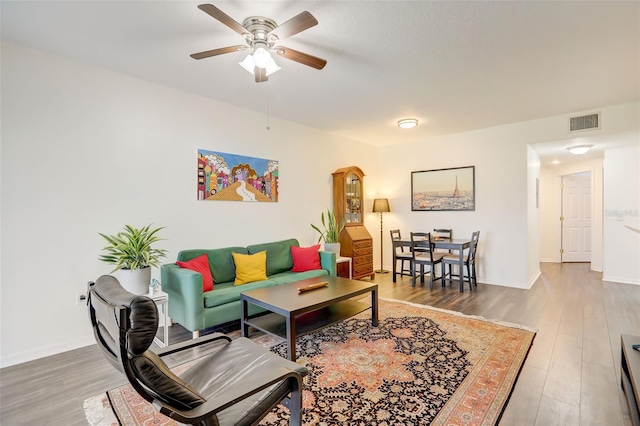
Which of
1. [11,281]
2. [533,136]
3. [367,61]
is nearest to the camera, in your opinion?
[11,281]

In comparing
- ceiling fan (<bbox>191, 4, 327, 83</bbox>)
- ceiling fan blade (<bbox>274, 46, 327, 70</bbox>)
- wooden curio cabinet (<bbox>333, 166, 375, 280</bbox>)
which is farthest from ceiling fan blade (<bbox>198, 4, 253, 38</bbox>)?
wooden curio cabinet (<bbox>333, 166, 375, 280</bbox>)

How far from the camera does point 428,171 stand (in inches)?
231

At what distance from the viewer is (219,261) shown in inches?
140

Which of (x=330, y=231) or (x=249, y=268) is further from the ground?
(x=330, y=231)

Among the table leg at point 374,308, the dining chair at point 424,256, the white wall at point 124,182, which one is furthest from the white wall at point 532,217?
the table leg at point 374,308

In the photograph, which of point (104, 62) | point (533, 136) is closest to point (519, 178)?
point (533, 136)

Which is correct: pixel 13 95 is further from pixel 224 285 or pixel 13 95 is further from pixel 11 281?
pixel 224 285

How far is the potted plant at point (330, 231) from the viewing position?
4.95 metres

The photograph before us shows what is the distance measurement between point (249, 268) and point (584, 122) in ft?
16.7

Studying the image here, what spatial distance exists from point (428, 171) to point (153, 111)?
15.4 ft

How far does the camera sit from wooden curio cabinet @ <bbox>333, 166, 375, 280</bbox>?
17.2 ft

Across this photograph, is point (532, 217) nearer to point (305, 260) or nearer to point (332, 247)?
point (332, 247)

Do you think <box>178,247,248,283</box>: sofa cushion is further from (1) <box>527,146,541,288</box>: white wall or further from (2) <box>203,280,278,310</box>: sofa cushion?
(1) <box>527,146,541,288</box>: white wall

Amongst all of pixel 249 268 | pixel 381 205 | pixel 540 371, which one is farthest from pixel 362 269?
pixel 540 371
